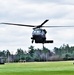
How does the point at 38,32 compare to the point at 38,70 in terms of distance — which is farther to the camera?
the point at 38,32

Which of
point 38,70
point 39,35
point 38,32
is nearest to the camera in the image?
point 38,70

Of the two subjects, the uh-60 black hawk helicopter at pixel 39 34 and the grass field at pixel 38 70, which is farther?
the uh-60 black hawk helicopter at pixel 39 34

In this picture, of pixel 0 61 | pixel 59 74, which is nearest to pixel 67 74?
pixel 59 74

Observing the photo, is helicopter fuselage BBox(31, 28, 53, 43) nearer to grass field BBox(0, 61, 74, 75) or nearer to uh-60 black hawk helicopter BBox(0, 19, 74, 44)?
uh-60 black hawk helicopter BBox(0, 19, 74, 44)

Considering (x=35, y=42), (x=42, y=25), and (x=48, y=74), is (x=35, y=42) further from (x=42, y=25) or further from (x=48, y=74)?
(x=48, y=74)

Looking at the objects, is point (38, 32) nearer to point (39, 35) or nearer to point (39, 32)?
point (39, 32)

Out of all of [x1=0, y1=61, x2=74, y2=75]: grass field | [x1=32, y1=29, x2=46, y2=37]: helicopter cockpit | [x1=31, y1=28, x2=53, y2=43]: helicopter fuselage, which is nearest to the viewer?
[x1=0, y1=61, x2=74, y2=75]: grass field

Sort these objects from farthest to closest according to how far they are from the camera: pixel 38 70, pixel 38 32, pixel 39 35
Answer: pixel 38 32 → pixel 39 35 → pixel 38 70

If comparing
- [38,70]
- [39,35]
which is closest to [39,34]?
[39,35]

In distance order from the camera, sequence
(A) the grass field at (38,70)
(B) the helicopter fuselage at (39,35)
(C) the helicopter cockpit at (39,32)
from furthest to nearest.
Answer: (C) the helicopter cockpit at (39,32) → (B) the helicopter fuselage at (39,35) → (A) the grass field at (38,70)

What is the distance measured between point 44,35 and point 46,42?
235 cm

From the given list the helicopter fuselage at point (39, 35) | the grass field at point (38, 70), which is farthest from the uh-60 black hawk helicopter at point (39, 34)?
the grass field at point (38, 70)

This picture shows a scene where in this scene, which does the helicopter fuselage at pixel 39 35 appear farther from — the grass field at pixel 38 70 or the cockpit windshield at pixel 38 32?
the grass field at pixel 38 70

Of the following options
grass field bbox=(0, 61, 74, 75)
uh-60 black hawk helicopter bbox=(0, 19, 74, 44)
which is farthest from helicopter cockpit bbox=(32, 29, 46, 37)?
grass field bbox=(0, 61, 74, 75)
